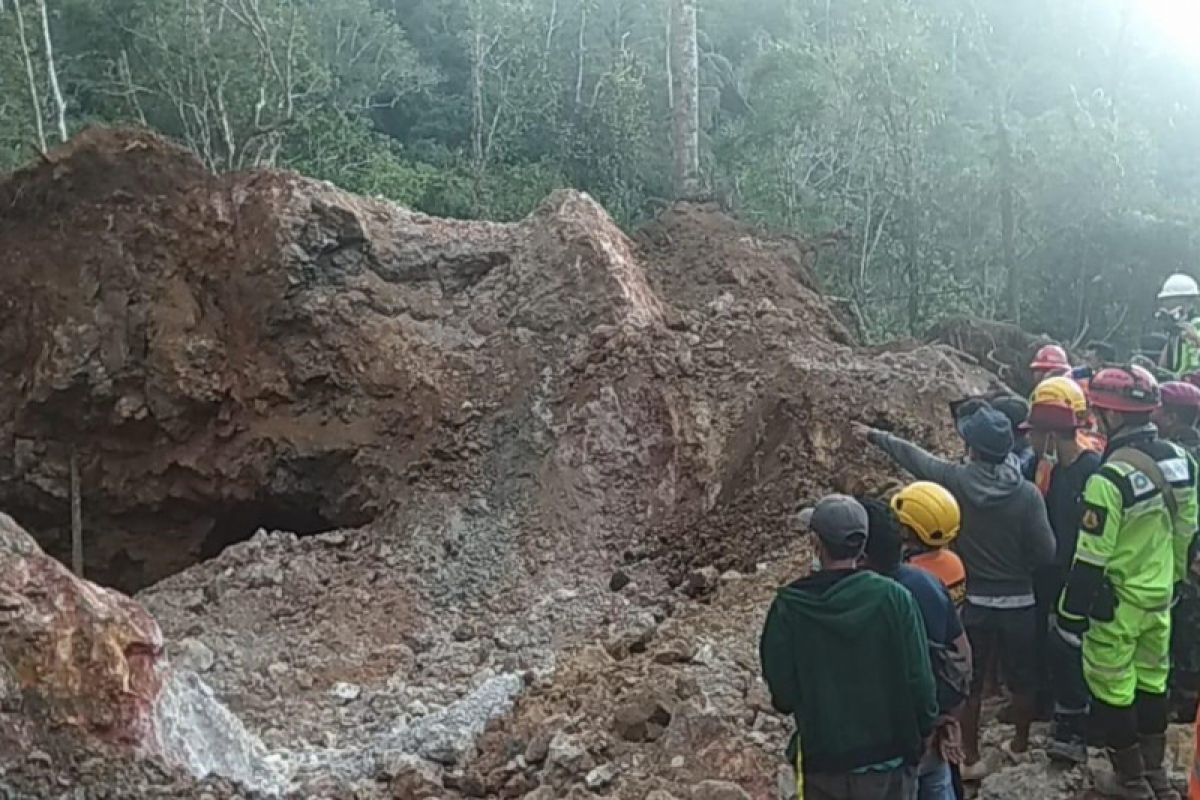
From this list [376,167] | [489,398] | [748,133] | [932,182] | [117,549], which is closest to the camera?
[489,398]

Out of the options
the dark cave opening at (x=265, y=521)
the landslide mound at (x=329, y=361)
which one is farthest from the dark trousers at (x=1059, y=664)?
the dark cave opening at (x=265, y=521)

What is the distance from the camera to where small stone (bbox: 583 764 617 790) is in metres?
5.47

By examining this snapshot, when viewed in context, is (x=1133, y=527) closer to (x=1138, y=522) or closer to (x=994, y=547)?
(x=1138, y=522)

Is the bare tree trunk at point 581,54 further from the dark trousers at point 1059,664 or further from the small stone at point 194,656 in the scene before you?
the dark trousers at point 1059,664

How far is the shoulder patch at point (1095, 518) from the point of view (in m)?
4.79

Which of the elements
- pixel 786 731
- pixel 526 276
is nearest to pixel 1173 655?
pixel 786 731

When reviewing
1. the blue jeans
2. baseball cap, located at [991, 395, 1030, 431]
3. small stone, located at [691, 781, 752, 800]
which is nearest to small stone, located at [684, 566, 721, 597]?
baseball cap, located at [991, 395, 1030, 431]

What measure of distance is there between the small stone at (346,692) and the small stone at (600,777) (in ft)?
7.37

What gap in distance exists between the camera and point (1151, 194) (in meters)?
21.6

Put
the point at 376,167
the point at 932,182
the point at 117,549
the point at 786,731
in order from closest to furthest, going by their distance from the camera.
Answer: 1. the point at 786,731
2. the point at 117,549
3. the point at 932,182
4. the point at 376,167

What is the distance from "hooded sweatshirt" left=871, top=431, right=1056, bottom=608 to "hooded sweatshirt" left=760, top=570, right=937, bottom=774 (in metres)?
1.60

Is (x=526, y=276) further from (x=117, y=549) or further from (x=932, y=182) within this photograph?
(x=932, y=182)

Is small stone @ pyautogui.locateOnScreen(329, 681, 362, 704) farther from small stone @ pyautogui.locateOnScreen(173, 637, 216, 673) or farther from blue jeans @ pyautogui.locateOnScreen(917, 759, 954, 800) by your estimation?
blue jeans @ pyautogui.locateOnScreen(917, 759, 954, 800)

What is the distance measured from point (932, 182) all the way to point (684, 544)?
13377 millimetres
